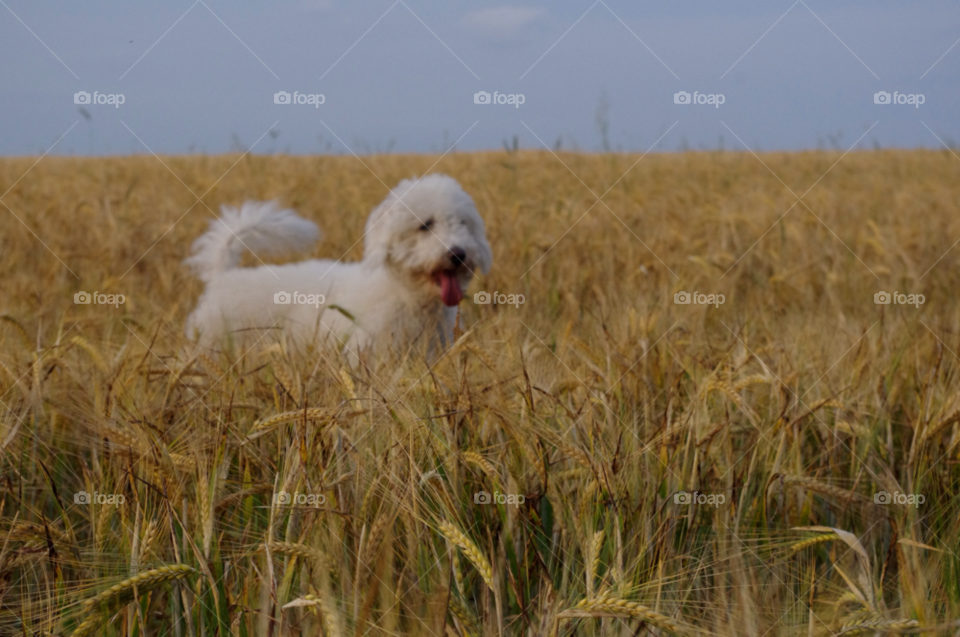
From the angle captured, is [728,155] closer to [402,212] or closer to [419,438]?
[402,212]

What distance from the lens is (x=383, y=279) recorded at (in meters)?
4.01

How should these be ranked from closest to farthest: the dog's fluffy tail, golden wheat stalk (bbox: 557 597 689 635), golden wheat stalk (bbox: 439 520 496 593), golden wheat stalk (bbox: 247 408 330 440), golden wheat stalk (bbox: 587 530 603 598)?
1. golden wheat stalk (bbox: 557 597 689 635)
2. golden wheat stalk (bbox: 439 520 496 593)
3. golden wheat stalk (bbox: 587 530 603 598)
4. golden wheat stalk (bbox: 247 408 330 440)
5. the dog's fluffy tail

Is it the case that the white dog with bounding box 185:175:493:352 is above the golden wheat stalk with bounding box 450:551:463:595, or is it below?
above

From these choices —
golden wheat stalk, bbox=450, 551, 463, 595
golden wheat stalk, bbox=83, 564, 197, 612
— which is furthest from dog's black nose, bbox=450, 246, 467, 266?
golden wheat stalk, bbox=83, 564, 197, 612

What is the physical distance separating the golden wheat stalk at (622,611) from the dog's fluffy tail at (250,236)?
3.54m

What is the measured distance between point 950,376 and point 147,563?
8.75ft

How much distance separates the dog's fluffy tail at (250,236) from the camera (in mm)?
4422

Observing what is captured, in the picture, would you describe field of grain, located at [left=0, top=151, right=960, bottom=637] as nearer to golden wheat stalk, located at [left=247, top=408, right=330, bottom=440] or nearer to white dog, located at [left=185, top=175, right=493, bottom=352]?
golden wheat stalk, located at [left=247, top=408, right=330, bottom=440]

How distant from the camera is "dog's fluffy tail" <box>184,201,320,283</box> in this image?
4.42 metres

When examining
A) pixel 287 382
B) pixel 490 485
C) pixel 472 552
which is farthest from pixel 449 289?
pixel 472 552

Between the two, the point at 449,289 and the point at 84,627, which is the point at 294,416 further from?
the point at 449,289

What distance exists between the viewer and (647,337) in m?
2.84

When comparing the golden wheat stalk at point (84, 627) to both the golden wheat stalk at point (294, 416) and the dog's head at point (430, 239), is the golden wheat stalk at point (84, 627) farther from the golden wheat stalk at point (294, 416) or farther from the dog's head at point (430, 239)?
the dog's head at point (430, 239)

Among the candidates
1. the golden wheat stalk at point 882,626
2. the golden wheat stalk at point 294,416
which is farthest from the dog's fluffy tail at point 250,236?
the golden wheat stalk at point 882,626
